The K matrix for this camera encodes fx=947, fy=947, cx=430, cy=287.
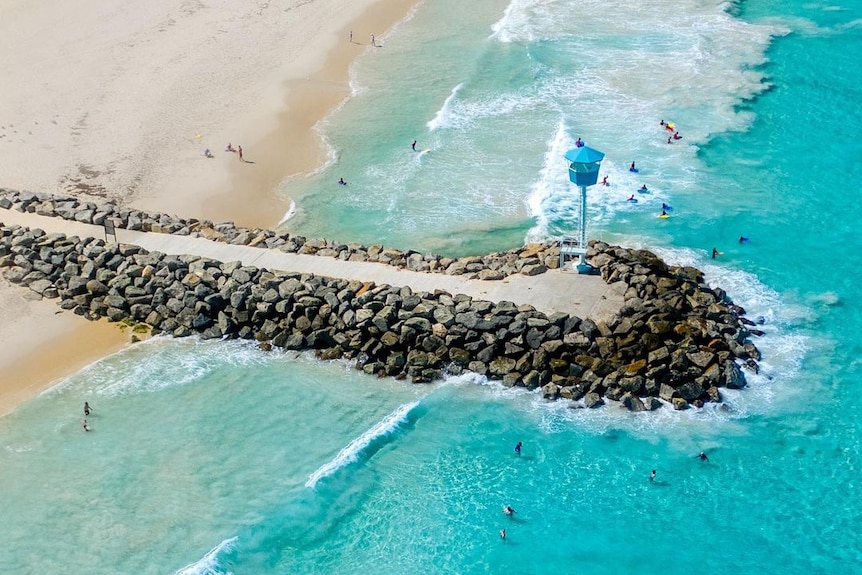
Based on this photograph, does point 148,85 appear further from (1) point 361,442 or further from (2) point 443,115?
(1) point 361,442

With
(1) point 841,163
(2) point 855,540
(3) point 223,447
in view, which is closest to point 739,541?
(2) point 855,540

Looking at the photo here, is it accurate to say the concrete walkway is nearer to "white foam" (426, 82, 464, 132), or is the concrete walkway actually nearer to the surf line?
the surf line

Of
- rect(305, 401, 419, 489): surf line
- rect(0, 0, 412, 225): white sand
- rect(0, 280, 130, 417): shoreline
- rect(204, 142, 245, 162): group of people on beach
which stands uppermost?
rect(0, 0, 412, 225): white sand

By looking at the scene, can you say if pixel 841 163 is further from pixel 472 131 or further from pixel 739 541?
pixel 739 541

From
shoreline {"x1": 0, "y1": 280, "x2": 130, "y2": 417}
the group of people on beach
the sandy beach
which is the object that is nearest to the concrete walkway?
the sandy beach

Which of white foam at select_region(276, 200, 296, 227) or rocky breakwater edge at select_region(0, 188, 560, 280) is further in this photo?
white foam at select_region(276, 200, 296, 227)

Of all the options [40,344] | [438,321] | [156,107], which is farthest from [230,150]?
[438,321]

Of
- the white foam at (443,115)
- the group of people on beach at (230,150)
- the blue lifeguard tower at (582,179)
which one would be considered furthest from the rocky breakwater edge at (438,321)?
the white foam at (443,115)

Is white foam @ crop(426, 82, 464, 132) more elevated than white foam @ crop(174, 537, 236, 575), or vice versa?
white foam @ crop(426, 82, 464, 132)
